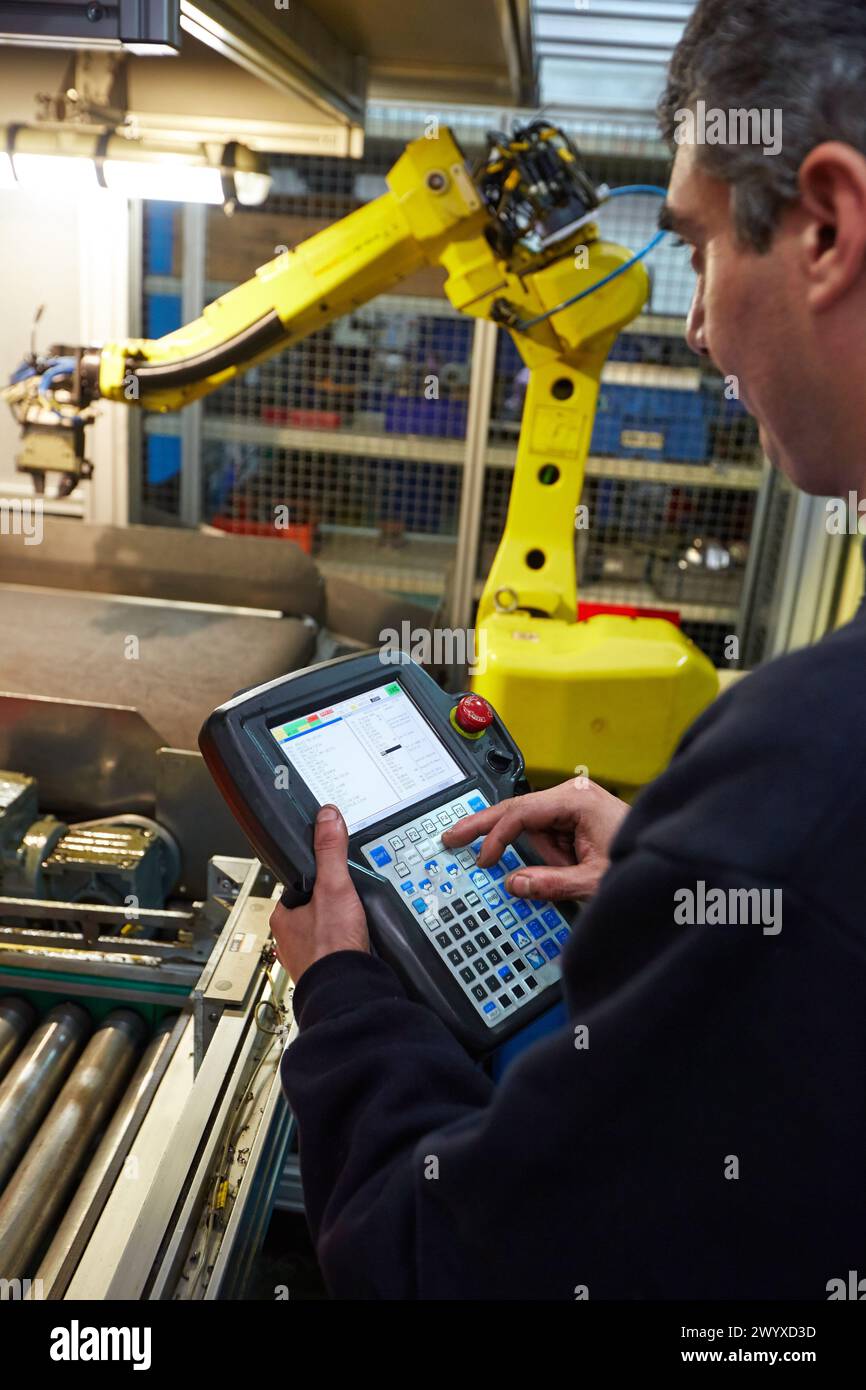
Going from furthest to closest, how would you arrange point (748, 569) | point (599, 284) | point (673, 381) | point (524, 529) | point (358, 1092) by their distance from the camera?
point (748, 569), point (673, 381), point (524, 529), point (599, 284), point (358, 1092)

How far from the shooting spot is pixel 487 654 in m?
2.30

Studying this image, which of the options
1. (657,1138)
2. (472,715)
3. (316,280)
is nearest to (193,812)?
(472,715)

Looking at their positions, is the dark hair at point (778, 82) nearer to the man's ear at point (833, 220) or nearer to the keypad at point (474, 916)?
the man's ear at point (833, 220)

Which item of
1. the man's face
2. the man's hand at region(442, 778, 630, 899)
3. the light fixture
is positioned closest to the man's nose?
the man's face

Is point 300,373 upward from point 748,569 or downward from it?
upward

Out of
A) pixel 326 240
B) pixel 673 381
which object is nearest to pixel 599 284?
pixel 326 240

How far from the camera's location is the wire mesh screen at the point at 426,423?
3629mm

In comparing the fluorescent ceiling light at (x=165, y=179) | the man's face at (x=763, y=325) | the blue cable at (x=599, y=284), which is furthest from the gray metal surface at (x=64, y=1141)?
the fluorescent ceiling light at (x=165, y=179)

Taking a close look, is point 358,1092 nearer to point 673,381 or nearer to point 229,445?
point 673,381

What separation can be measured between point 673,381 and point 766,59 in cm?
318

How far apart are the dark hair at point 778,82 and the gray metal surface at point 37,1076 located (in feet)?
3.70

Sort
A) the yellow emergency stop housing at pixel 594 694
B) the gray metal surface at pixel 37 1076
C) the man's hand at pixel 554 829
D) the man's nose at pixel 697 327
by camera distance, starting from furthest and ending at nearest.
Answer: the yellow emergency stop housing at pixel 594 694, the gray metal surface at pixel 37 1076, the man's hand at pixel 554 829, the man's nose at pixel 697 327

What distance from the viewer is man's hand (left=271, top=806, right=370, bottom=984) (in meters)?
0.77

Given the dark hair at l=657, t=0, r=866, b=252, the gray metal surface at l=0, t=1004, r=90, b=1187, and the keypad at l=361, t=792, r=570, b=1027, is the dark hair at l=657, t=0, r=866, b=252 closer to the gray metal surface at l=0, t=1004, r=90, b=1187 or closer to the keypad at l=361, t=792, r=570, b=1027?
the keypad at l=361, t=792, r=570, b=1027
